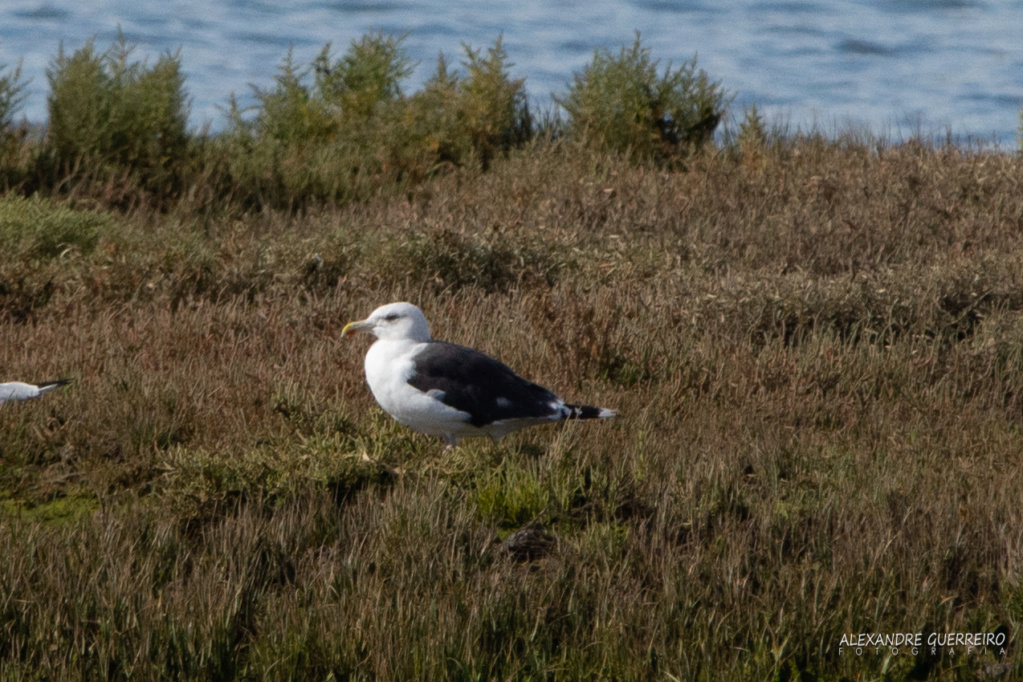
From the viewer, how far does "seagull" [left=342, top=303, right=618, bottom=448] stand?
550cm

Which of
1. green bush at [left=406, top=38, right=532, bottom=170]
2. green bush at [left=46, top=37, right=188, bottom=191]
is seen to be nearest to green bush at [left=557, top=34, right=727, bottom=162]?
green bush at [left=406, top=38, right=532, bottom=170]

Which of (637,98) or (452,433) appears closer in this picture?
(452,433)

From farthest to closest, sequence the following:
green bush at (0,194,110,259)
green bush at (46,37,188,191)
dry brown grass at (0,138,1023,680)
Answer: green bush at (46,37,188,191)
green bush at (0,194,110,259)
dry brown grass at (0,138,1023,680)

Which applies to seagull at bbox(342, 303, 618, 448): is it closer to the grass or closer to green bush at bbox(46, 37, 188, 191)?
the grass

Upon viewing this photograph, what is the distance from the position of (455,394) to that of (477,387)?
4.9 inches

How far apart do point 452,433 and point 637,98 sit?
953 cm

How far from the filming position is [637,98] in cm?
1444

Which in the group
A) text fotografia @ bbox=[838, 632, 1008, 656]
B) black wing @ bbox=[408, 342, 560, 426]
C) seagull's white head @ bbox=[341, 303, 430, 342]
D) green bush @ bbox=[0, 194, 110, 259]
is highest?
seagull's white head @ bbox=[341, 303, 430, 342]

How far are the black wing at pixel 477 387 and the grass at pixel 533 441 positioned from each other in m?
0.21

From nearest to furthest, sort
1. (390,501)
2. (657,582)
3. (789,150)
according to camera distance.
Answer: (657,582) → (390,501) → (789,150)

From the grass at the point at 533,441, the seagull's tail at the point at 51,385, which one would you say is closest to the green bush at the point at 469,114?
the grass at the point at 533,441

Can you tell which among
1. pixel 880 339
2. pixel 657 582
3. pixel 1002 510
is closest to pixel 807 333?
pixel 880 339

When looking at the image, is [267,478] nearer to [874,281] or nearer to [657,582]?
[657,582]

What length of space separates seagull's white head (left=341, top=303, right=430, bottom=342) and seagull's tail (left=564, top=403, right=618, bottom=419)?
0.89 meters
